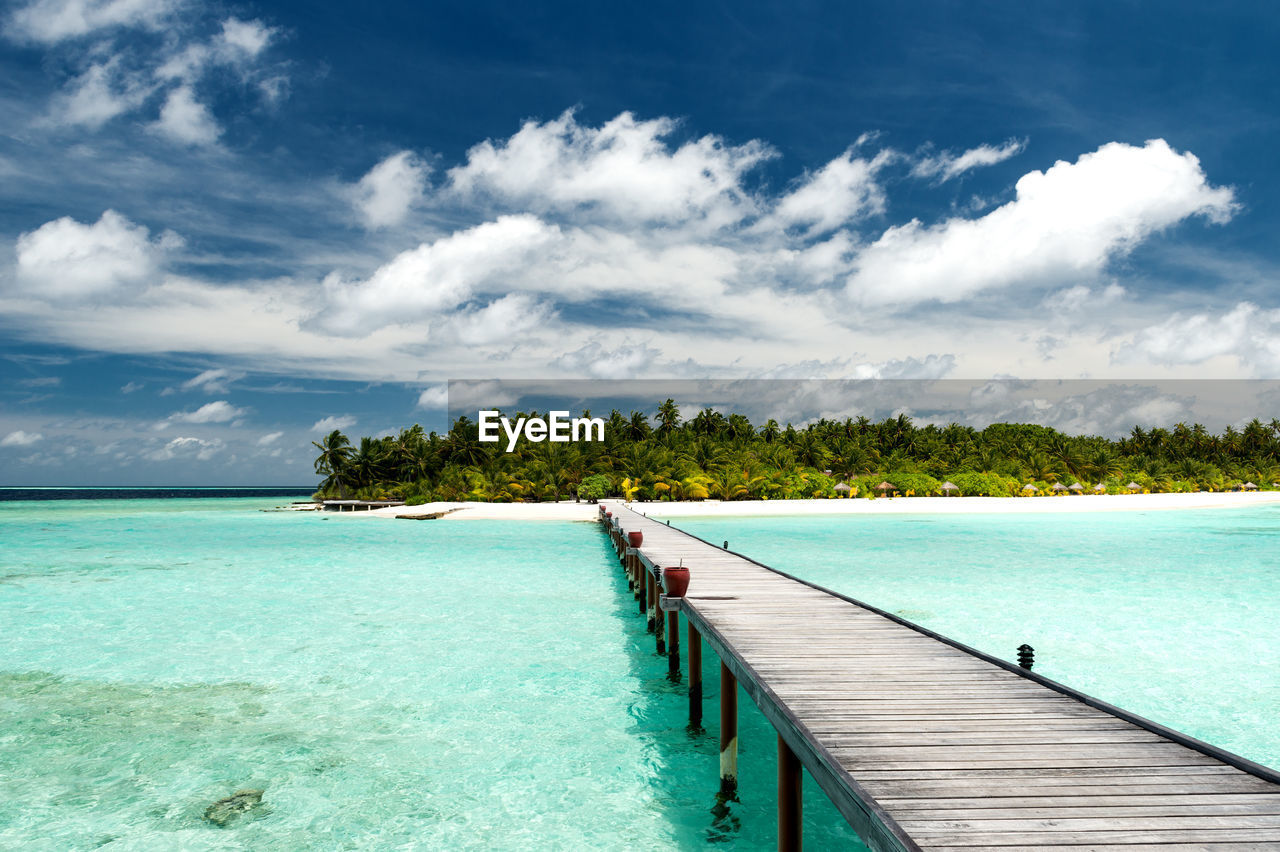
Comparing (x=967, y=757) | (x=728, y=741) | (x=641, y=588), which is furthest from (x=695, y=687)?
(x=641, y=588)

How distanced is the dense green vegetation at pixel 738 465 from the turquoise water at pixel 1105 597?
17.8 meters

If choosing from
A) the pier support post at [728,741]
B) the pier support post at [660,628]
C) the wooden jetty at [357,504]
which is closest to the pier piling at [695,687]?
the pier support post at [728,741]

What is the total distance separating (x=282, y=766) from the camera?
7.30m

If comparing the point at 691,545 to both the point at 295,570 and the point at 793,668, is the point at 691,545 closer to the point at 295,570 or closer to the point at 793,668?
the point at 793,668

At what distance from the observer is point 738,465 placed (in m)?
54.3

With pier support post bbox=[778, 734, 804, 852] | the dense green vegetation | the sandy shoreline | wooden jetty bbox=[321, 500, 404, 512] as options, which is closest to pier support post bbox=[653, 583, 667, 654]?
pier support post bbox=[778, 734, 804, 852]

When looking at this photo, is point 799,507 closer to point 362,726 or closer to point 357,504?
point 357,504

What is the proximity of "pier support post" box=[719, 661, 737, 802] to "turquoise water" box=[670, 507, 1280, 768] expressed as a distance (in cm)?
539

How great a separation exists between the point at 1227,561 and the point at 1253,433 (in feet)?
281

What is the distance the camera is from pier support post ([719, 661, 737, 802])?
655 centimetres

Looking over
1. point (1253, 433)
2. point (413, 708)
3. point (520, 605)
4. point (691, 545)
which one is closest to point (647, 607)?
point (691, 545)

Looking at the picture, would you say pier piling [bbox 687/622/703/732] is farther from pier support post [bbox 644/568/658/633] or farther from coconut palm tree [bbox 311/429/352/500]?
coconut palm tree [bbox 311/429/352/500]

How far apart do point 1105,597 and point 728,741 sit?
13.8 meters

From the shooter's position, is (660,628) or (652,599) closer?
(660,628)
